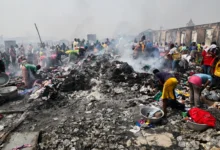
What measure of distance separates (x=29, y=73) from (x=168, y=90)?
5918mm

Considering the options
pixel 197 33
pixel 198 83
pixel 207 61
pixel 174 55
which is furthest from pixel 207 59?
pixel 197 33

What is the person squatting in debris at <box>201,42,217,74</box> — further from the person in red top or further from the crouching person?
the crouching person

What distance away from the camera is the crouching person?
764cm

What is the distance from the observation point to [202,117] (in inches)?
159

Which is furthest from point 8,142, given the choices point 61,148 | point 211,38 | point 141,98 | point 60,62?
point 211,38

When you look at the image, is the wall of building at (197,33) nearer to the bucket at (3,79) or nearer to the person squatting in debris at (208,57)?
the person squatting in debris at (208,57)

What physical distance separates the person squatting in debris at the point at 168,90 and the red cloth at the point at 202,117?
0.62 metres

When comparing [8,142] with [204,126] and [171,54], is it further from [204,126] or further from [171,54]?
[171,54]

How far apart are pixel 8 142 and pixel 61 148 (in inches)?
51.7

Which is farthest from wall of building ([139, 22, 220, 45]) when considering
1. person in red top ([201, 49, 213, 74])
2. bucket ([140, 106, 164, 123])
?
bucket ([140, 106, 164, 123])

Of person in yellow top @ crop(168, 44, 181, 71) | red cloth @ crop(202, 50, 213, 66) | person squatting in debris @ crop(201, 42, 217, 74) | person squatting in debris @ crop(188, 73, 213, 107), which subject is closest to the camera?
person squatting in debris @ crop(188, 73, 213, 107)

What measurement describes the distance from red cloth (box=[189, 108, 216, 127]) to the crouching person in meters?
6.29

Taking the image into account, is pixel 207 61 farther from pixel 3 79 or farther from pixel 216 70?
pixel 3 79

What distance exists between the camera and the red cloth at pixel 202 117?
3920mm
